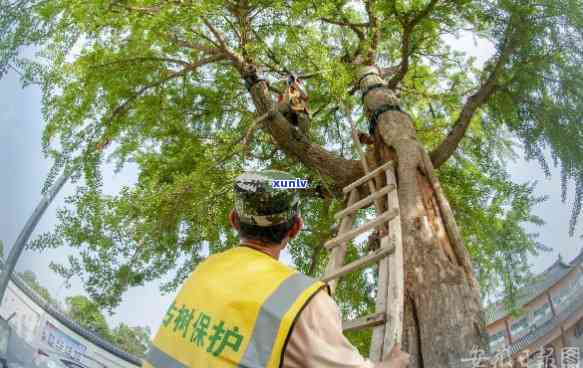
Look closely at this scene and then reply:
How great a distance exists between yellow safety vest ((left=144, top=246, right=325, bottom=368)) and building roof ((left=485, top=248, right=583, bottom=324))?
6.98 ft

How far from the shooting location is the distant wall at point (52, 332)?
9.77ft

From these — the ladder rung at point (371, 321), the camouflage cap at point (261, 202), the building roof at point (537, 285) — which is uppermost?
the building roof at point (537, 285)

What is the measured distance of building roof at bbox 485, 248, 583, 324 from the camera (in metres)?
3.97

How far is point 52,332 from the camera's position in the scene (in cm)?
359

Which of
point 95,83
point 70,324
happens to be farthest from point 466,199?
point 70,324

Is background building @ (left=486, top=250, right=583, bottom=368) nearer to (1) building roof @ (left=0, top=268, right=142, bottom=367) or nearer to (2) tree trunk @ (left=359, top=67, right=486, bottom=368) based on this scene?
(2) tree trunk @ (left=359, top=67, right=486, bottom=368)

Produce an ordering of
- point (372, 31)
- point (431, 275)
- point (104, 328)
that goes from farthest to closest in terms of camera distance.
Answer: point (104, 328) < point (372, 31) < point (431, 275)

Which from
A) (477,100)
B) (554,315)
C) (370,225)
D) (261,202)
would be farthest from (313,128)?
(554,315)

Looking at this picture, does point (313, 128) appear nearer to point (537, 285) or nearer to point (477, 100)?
point (477, 100)

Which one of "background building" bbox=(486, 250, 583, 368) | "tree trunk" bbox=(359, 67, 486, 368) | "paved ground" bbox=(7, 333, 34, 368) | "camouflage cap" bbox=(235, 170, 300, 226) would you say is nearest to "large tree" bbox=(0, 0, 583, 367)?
"tree trunk" bbox=(359, 67, 486, 368)

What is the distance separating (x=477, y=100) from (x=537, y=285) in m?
3.33

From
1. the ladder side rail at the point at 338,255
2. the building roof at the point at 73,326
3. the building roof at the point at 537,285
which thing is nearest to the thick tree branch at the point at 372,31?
the ladder side rail at the point at 338,255

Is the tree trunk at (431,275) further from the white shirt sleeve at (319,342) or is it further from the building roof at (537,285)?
the white shirt sleeve at (319,342)

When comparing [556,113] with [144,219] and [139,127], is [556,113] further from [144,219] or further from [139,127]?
[139,127]
